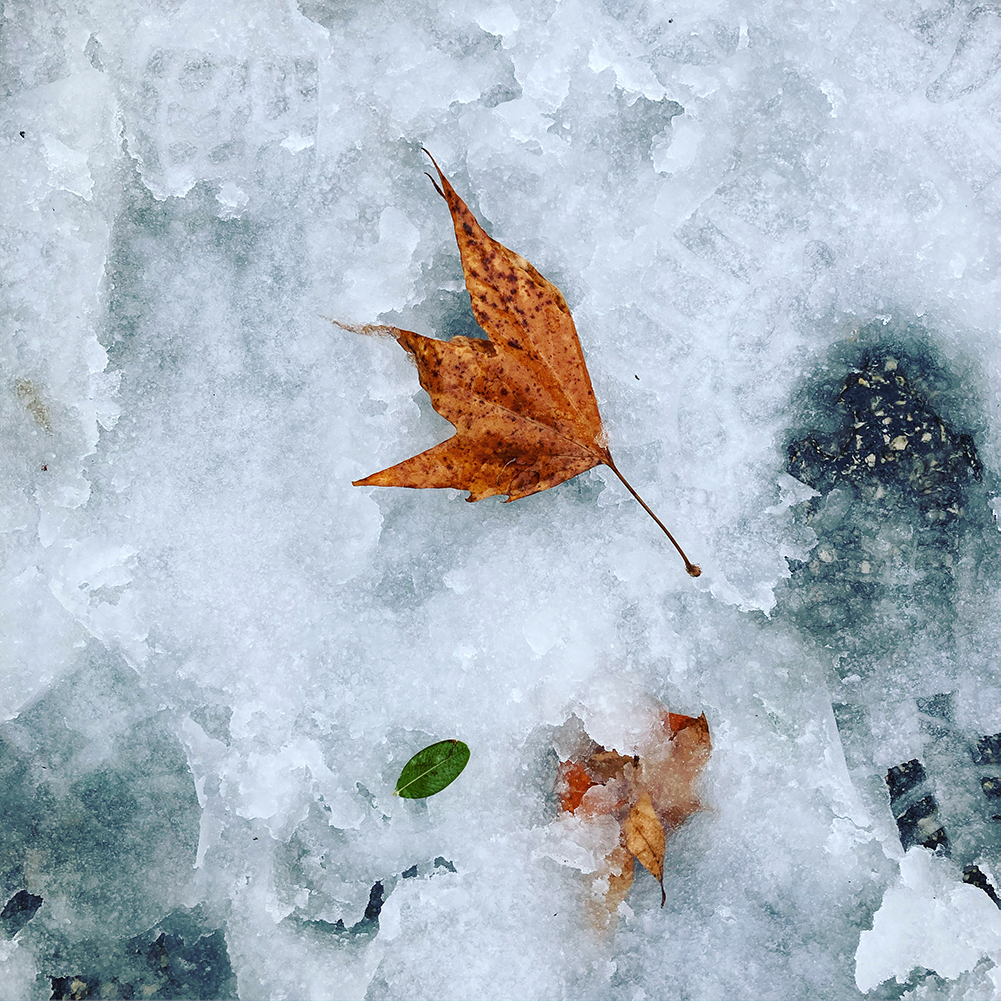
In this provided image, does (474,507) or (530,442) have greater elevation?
(530,442)

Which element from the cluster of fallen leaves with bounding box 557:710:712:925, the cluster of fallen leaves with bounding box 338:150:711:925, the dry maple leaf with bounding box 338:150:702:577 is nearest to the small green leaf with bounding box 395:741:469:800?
the cluster of fallen leaves with bounding box 338:150:711:925

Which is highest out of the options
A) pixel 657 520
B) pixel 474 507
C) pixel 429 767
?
pixel 657 520

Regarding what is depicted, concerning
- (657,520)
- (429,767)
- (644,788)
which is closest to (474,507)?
(657,520)

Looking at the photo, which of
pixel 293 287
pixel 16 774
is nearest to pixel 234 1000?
pixel 16 774

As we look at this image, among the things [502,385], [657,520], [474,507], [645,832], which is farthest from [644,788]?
[502,385]

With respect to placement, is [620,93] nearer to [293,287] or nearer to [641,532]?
[293,287]

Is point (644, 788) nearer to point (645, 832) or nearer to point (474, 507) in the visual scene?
point (645, 832)

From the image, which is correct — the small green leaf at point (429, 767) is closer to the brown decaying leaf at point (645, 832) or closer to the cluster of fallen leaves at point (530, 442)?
the cluster of fallen leaves at point (530, 442)

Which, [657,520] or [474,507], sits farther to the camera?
[474,507]
